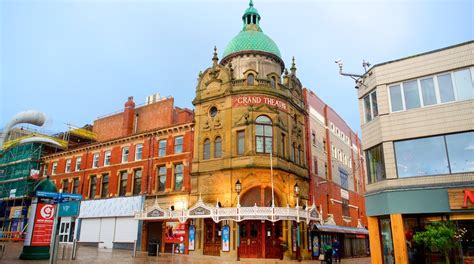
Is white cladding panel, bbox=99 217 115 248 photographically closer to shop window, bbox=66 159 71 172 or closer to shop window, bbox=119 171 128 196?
shop window, bbox=119 171 128 196

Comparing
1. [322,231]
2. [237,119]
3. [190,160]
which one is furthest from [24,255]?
[322,231]

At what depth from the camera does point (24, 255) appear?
18.8m

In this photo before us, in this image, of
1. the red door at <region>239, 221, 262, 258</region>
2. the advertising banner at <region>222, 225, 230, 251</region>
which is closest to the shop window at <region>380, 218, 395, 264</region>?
the red door at <region>239, 221, 262, 258</region>

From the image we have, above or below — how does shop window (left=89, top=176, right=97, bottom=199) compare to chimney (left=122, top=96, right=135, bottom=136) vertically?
below

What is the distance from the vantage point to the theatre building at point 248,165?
2630 centimetres

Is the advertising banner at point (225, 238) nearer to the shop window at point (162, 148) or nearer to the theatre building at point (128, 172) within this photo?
the theatre building at point (128, 172)

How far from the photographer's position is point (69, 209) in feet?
123

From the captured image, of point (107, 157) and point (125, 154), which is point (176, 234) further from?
point (107, 157)

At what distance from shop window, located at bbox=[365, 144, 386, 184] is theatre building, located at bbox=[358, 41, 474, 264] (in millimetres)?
54

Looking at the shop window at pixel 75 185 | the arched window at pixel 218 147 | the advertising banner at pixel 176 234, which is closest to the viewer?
the advertising banner at pixel 176 234

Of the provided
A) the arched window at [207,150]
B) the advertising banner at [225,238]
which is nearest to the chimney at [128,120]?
the arched window at [207,150]

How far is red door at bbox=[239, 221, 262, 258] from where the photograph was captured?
2595 cm

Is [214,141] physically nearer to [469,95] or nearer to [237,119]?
[237,119]

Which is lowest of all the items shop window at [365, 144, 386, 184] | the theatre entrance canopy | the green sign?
the theatre entrance canopy
